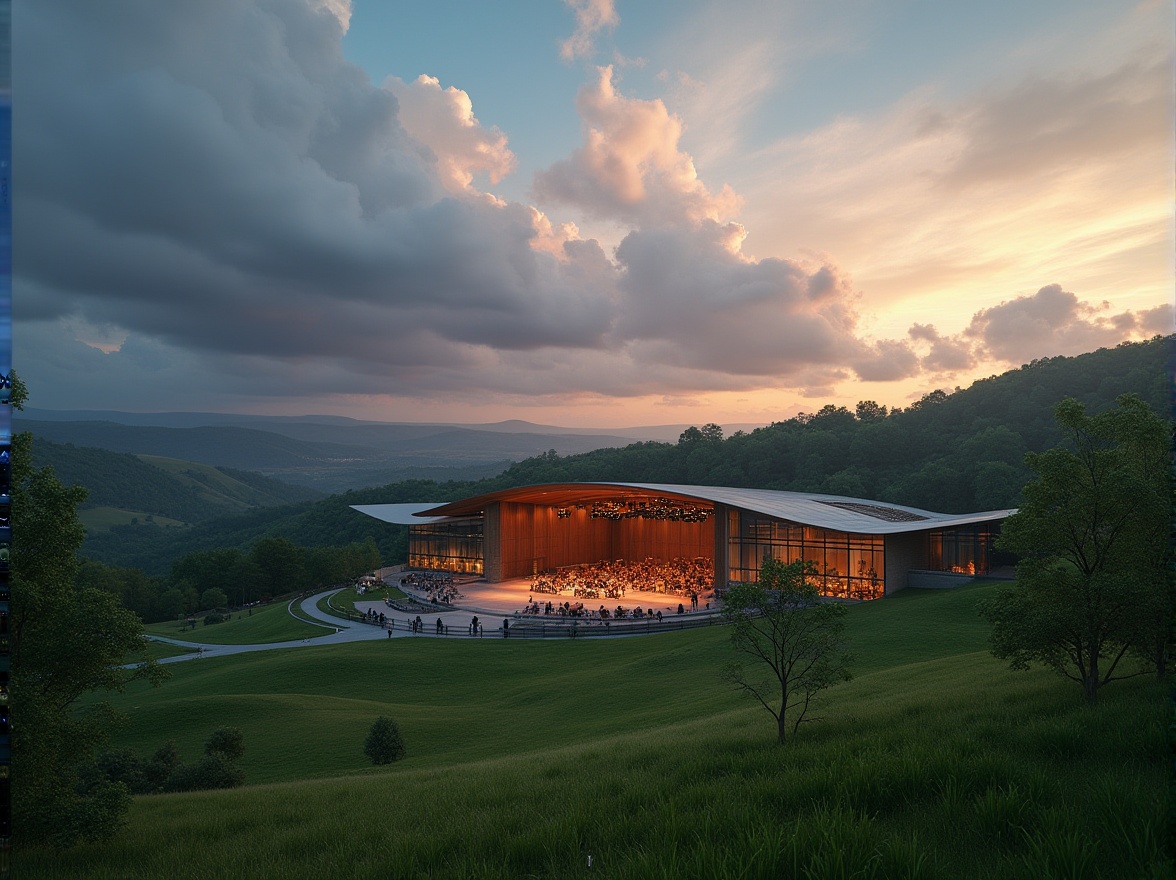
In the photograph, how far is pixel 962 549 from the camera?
40.6 metres

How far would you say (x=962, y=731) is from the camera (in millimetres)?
8781

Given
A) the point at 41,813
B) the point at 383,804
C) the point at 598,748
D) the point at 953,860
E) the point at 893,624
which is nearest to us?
the point at 953,860

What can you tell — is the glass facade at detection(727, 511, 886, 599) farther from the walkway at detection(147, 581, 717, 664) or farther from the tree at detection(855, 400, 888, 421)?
the tree at detection(855, 400, 888, 421)

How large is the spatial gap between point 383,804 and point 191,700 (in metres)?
20.0

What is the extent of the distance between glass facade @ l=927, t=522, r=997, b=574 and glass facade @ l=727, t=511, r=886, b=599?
420cm

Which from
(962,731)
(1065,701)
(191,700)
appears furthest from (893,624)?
(191,700)

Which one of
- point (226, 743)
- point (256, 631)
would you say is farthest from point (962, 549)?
point (256, 631)

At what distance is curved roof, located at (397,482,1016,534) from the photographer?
4050 centimetres

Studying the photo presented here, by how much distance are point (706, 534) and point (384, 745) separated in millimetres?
47399

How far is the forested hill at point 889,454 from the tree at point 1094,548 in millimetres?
62105

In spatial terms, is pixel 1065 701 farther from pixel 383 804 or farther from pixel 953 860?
pixel 383 804

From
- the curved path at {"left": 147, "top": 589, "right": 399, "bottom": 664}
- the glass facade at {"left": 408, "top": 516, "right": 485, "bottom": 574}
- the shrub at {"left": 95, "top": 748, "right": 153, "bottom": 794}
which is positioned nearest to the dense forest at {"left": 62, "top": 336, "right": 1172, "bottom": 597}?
the glass facade at {"left": 408, "top": 516, "right": 485, "bottom": 574}

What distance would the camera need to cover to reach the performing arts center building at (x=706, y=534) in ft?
134

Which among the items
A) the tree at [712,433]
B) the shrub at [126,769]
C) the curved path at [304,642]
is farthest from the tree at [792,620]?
the tree at [712,433]
